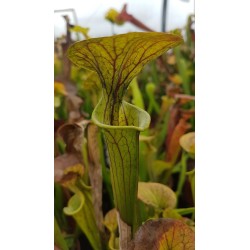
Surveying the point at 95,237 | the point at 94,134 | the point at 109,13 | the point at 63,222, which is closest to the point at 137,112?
the point at 94,134

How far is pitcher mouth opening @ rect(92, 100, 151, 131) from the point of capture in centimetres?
58

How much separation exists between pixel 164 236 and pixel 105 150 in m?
0.43

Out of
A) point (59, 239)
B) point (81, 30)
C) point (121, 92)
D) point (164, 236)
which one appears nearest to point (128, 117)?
point (121, 92)

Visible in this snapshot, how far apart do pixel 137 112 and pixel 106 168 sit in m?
0.38

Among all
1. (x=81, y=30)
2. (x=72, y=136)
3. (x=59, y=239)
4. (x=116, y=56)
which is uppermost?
(x=81, y=30)

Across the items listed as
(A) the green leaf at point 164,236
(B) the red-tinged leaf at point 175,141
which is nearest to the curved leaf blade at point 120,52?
(A) the green leaf at point 164,236

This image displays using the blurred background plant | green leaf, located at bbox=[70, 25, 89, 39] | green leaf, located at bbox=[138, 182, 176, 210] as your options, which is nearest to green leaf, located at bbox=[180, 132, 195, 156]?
the blurred background plant

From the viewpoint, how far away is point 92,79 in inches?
34.4

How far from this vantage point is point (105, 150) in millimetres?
1024

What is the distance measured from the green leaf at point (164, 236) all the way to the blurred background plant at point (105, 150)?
8cm

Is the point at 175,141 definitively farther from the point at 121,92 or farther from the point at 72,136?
the point at 121,92

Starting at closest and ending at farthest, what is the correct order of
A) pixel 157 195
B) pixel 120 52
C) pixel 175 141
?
pixel 120 52 → pixel 157 195 → pixel 175 141

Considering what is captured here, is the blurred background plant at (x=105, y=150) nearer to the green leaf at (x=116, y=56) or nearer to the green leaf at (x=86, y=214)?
the green leaf at (x=86, y=214)

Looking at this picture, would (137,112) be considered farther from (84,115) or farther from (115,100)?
(84,115)
